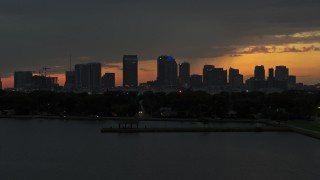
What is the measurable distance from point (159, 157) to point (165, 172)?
10.2 feet

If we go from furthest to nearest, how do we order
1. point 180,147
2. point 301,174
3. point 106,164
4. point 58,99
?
point 58,99, point 180,147, point 106,164, point 301,174

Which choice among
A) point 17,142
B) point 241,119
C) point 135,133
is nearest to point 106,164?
point 17,142

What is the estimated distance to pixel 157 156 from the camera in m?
21.8

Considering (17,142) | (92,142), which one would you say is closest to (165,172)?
(92,142)

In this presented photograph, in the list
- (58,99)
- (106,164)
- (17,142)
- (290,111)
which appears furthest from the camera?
(58,99)

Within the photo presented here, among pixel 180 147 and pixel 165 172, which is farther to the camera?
pixel 180 147

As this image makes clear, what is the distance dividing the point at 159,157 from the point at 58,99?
31.3 m

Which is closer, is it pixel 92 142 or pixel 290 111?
pixel 92 142

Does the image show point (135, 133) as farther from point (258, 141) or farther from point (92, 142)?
point (258, 141)

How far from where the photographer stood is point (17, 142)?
26688 millimetres

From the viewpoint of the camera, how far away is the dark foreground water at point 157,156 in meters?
18.2

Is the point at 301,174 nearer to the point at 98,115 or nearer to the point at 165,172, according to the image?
the point at 165,172

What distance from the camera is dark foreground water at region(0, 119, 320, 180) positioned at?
59.6 feet

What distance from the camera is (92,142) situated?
26.7m
